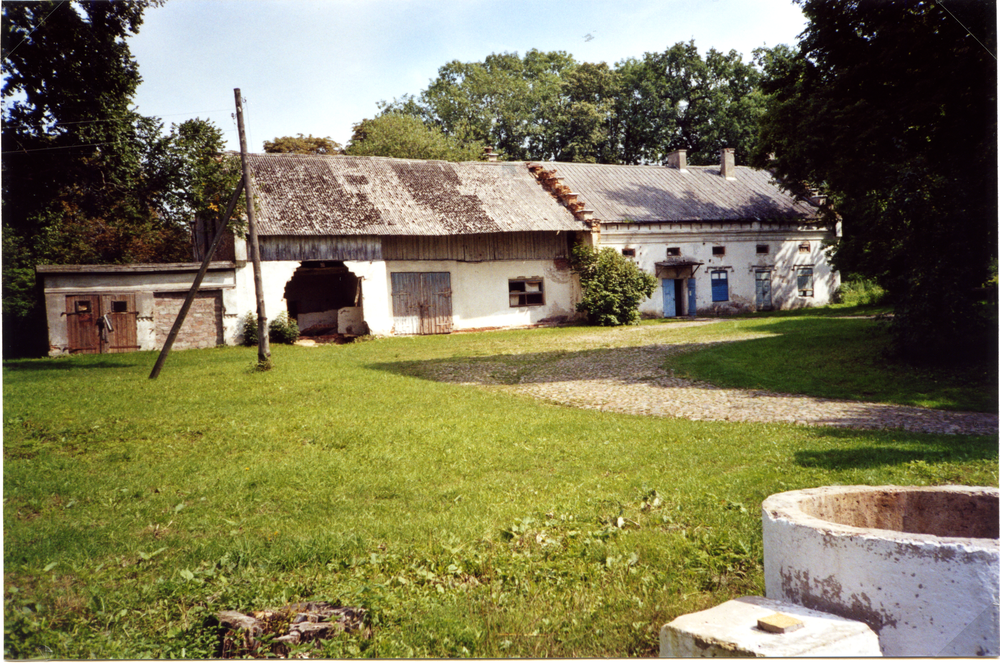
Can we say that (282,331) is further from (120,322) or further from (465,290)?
(465,290)

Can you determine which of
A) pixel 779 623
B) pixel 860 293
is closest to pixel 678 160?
pixel 860 293

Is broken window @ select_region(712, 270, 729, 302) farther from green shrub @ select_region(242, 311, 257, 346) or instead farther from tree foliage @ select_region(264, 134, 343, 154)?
tree foliage @ select_region(264, 134, 343, 154)

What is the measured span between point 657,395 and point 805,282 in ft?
73.6

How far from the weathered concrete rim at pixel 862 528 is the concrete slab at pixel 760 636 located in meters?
0.37

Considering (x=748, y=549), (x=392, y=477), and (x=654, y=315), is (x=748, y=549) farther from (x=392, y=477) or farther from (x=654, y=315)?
(x=654, y=315)

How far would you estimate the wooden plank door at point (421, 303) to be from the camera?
78.6 ft

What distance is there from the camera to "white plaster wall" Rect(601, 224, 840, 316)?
89.8 ft

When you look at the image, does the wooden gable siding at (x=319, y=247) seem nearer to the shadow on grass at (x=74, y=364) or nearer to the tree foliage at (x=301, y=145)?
the shadow on grass at (x=74, y=364)

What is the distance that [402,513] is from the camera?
5.27m

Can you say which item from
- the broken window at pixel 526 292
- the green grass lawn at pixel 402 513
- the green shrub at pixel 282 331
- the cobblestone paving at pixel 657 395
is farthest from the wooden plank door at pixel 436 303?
the green grass lawn at pixel 402 513

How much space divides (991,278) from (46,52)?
42.1 feet

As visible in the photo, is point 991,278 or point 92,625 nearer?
point 92,625

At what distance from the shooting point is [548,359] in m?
15.9

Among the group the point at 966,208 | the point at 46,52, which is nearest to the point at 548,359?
the point at 966,208
